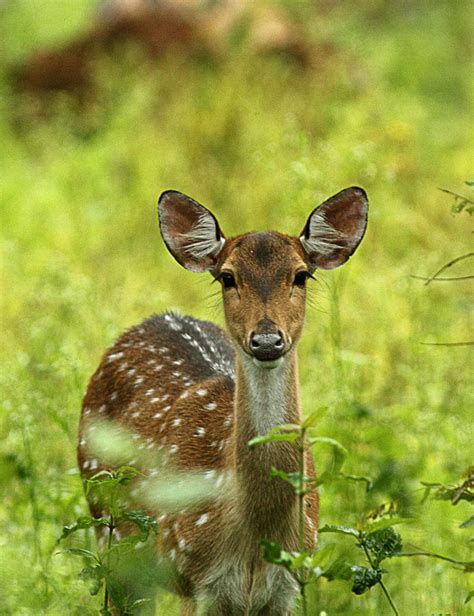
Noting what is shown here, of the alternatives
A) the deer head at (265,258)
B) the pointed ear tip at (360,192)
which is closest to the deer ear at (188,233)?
the deer head at (265,258)

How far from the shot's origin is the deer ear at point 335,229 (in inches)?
182

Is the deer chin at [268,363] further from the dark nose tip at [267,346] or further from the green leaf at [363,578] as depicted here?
the green leaf at [363,578]

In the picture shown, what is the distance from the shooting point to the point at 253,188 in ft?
33.9

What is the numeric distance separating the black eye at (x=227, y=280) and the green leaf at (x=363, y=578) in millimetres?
1108

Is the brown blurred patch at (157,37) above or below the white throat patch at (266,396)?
above

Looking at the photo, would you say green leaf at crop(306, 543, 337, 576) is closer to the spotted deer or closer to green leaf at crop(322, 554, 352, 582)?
green leaf at crop(322, 554, 352, 582)

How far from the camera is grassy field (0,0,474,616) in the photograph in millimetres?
5359

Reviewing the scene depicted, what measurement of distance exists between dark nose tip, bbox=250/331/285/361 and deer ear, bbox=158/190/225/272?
672mm

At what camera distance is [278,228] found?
9.19 m

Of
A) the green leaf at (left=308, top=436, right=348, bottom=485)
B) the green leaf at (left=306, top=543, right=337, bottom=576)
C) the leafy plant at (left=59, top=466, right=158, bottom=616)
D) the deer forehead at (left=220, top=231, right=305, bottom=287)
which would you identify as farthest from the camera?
the deer forehead at (left=220, top=231, right=305, bottom=287)

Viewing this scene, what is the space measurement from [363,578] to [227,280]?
1168 millimetres

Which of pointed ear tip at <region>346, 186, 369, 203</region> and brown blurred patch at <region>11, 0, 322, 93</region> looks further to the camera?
brown blurred patch at <region>11, 0, 322, 93</region>

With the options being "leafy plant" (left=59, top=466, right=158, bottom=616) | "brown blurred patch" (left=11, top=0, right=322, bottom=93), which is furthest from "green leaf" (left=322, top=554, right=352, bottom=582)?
"brown blurred patch" (left=11, top=0, right=322, bottom=93)

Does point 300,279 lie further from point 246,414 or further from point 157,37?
point 157,37
